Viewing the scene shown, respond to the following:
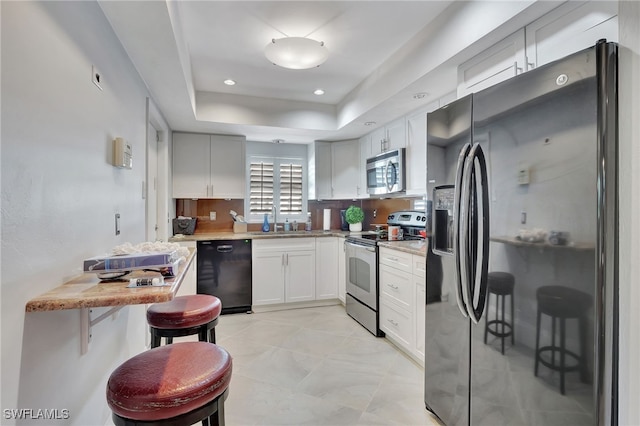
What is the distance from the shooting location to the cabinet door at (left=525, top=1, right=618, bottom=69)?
1255 millimetres

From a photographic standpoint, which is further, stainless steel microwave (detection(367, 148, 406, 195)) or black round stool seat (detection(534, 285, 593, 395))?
stainless steel microwave (detection(367, 148, 406, 195))

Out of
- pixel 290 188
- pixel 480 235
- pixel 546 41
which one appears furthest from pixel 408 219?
pixel 546 41

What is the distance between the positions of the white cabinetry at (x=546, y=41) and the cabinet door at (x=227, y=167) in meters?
2.92

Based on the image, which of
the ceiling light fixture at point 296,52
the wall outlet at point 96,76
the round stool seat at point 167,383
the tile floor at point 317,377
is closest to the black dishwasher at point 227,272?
the tile floor at point 317,377

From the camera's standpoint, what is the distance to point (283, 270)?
3.85 metres

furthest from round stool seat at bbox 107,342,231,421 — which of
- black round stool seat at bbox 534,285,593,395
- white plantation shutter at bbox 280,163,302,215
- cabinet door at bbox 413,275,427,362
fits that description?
white plantation shutter at bbox 280,163,302,215

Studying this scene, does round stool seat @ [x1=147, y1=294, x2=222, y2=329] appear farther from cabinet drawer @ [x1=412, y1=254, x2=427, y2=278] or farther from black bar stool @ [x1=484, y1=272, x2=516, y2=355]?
cabinet drawer @ [x1=412, y1=254, x2=427, y2=278]

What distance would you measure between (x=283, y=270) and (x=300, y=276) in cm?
23

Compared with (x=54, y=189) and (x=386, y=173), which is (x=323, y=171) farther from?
(x=54, y=189)

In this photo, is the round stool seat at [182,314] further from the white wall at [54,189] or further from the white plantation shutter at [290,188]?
the white plantation shutter at [290,188]

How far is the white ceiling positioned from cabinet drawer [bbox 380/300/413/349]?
6.08 feet

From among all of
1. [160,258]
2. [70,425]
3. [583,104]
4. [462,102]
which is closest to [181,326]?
[70,425]

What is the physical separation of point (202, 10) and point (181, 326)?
6.41ft

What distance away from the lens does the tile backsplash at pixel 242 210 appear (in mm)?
4129
